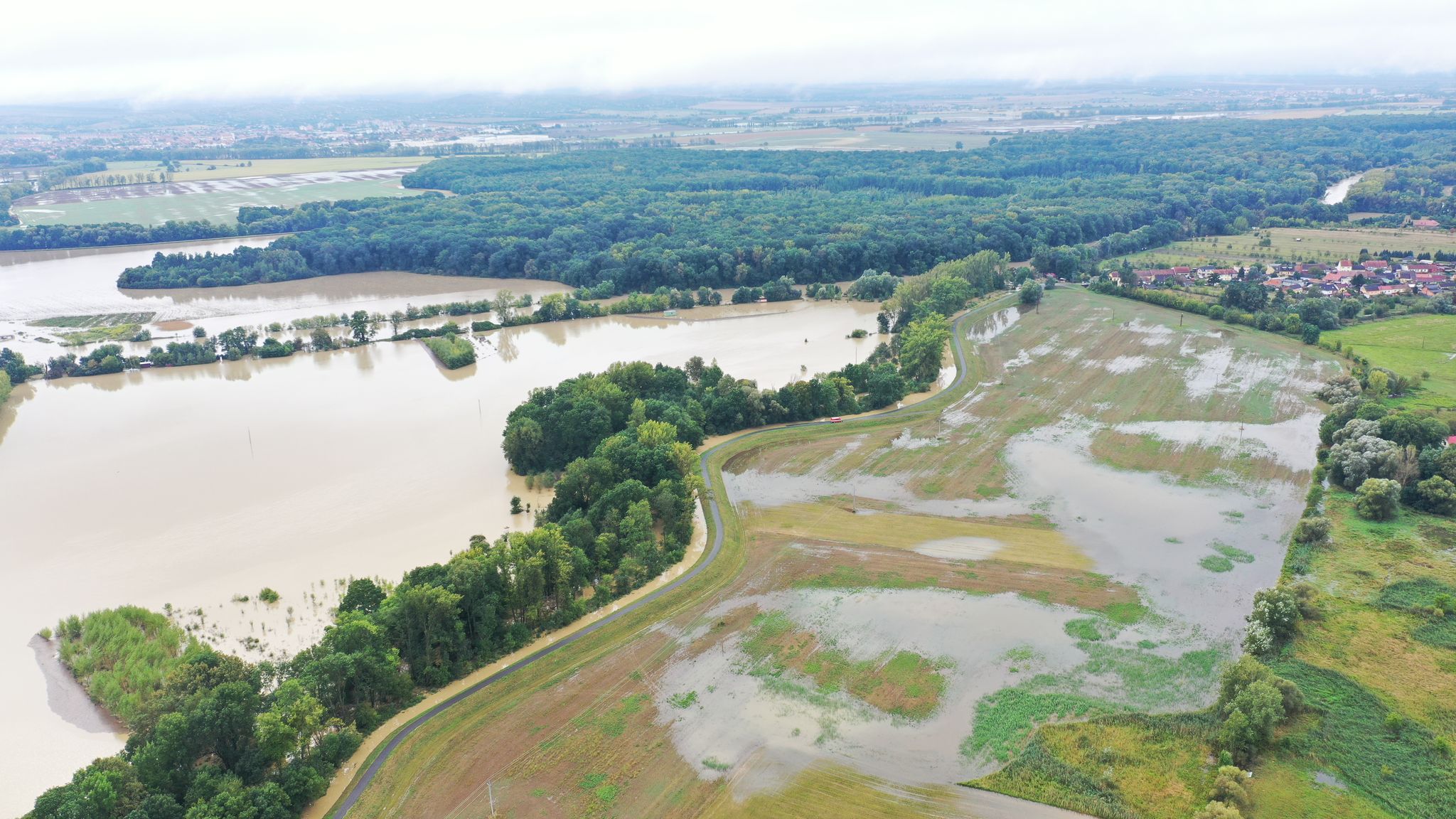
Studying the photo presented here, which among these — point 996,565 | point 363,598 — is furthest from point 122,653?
point 996,565

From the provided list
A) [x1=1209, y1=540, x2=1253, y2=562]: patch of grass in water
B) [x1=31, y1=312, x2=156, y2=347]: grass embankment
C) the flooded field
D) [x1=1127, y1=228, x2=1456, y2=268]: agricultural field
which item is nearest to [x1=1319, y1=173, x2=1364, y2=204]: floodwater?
[x1=1127, y1=228, x2=1456, y2=268]: agricultural field

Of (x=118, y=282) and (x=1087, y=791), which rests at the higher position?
(x=118, y=282)

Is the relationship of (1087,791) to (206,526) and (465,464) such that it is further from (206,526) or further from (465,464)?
(206,526)

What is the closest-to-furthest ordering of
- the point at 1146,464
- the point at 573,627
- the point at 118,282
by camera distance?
the point at 573,627 → the point at 1146,464 → the point at 118,282

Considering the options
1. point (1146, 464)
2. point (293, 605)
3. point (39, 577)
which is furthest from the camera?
point (1146, 464)

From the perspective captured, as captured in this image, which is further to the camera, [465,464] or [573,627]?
[465,464]

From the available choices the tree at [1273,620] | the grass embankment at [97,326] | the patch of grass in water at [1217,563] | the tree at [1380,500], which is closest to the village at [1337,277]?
the tree at [1380,500]

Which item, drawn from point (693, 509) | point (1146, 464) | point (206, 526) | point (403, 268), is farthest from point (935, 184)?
point (206, 526)
